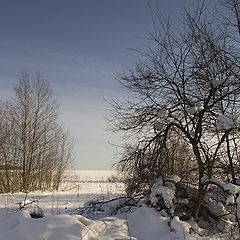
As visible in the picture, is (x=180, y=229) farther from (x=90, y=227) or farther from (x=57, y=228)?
(x=57, y=228)

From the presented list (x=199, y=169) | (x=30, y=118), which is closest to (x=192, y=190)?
(x=199, y=169)

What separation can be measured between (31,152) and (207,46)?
17514 mm

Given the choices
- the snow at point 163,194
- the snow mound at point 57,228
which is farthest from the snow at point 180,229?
the snow mound at point 57,228

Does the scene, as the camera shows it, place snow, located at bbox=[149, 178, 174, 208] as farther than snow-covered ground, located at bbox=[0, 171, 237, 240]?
Yes

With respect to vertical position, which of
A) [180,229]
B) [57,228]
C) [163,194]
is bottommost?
[180,229]

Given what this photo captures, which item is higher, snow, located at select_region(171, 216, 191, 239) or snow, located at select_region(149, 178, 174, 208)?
snow, located at select_region(149, 178, 174, 208)

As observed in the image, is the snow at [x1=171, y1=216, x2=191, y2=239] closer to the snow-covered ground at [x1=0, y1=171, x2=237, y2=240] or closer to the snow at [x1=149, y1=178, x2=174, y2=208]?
the snow-covered ground at [x1=0, y1=171, x2=237, y2=240]

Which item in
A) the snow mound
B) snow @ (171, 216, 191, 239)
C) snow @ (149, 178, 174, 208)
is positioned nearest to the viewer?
the snow mound

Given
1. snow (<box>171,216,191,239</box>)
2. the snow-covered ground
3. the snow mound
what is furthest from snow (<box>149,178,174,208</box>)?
the snow mound

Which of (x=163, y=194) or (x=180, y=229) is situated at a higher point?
(x=163, y=194)

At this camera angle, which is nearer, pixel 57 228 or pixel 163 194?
pixel 57 228

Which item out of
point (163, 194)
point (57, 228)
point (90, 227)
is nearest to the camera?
point (57, 228)

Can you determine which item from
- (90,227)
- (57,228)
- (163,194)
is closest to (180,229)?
(163,194)

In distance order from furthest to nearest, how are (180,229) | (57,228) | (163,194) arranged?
(163,194)
(180,229)
(57,228)
